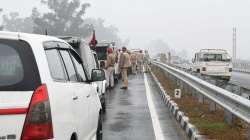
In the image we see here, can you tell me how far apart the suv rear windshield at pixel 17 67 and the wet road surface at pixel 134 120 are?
17.7 feet

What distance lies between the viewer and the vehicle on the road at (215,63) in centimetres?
3275

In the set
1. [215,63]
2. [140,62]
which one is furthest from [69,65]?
[140,62]

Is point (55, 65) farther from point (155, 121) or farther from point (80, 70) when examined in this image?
point (155, 121)

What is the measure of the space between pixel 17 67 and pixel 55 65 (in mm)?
747

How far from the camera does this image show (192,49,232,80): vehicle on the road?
107 ft

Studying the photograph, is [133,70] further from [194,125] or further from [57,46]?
[57,46]

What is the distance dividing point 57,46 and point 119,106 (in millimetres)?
10350

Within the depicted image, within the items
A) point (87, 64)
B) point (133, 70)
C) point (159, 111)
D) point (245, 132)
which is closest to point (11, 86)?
point (245, 132)

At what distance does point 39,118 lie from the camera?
16.0ft

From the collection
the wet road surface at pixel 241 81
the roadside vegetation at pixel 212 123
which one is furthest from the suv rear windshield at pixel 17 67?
the wet road surface at pixel 241 81

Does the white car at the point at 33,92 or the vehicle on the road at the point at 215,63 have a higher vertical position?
the white car at the point at 33,92

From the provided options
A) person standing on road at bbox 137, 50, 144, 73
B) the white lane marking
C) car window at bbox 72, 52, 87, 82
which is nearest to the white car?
car window at bbox 72, 52, 87, 82

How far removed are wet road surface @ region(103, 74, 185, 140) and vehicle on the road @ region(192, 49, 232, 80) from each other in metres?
14.3

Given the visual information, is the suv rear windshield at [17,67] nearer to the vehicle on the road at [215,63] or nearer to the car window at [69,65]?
the car window at [69,65]
